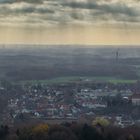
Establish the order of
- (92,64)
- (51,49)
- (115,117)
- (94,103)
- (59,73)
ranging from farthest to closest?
(51,49) → (92,64) → (59,73) → (94,103) → (115,117)

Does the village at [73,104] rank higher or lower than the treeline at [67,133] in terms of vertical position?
lower

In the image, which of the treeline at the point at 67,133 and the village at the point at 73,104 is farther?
the village at the point at 73,104

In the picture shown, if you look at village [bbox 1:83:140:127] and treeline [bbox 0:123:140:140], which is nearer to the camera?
treeline [bbox 0:123:140:140]

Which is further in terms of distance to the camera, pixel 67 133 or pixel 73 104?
pixel 73 104

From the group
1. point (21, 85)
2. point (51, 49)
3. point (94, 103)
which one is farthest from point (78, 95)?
point (51, 49)

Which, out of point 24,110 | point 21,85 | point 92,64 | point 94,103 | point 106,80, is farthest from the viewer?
point 92,64

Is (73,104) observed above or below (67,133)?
below

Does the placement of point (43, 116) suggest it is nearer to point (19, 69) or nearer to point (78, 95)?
point (78, 95)

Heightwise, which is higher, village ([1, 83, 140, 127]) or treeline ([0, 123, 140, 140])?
treeline ([0, 123, 140, 140])

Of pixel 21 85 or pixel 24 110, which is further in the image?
pixel 21 85

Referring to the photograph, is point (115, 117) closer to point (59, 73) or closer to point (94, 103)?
point (94, 103)
